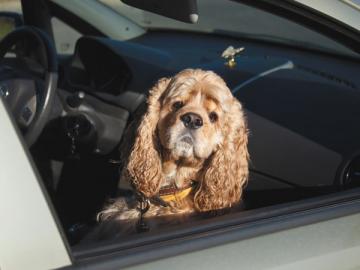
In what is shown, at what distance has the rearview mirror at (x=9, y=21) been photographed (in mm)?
4094

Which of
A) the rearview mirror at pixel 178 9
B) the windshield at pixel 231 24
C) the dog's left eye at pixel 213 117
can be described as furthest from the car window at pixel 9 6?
the rearview mirror at pixel 178 9

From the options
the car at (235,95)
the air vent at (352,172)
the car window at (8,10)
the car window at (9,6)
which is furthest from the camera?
the car window at (9,6)

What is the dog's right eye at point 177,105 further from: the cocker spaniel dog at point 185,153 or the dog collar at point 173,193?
the dog collar at point 173,193

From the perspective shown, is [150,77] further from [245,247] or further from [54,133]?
[245,247]

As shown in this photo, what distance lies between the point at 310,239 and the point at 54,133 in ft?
6.41

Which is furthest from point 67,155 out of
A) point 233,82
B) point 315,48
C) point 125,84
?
point 315,48

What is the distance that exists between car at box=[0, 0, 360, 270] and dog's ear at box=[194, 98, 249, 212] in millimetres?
101

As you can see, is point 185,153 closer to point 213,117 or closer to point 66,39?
point 213,117

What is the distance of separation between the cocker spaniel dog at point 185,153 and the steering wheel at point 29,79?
431 mm

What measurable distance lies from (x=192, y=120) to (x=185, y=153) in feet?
0.48

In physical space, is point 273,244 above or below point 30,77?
below

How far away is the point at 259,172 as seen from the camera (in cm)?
343

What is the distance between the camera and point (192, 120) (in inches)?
Answer: 129

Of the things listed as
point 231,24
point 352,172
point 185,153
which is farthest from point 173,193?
point 231,24
